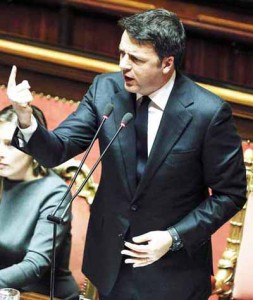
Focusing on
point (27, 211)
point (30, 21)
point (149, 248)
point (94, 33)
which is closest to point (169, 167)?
point (149, 248)

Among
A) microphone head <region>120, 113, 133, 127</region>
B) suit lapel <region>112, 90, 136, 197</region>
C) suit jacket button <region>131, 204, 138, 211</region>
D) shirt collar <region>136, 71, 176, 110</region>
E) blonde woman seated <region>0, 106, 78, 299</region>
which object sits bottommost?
blonde woman seated <region>0, 106, 78, 299</region>

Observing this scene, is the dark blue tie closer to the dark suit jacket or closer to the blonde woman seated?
the dark suit jacket

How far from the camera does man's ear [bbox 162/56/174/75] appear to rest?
3.87ft

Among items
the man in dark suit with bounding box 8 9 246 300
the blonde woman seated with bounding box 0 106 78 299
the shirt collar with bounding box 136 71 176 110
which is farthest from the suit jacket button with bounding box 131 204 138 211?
the blonde woman seated with bounding box 0 106 78 299

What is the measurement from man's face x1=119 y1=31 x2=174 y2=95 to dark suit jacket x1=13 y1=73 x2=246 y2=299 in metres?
0.05

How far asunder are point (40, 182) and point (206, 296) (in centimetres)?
49

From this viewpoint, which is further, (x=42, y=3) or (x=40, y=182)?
(x=42, y=3)

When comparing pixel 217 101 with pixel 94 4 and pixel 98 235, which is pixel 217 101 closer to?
pixel 98 235

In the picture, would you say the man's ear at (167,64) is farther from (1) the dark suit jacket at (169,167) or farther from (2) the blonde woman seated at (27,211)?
(2) the blonde woman seated at (27,211)

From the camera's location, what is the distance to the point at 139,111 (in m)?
1.24

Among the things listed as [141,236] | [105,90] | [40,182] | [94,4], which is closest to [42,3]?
[94,4]

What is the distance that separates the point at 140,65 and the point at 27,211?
57 centimetres

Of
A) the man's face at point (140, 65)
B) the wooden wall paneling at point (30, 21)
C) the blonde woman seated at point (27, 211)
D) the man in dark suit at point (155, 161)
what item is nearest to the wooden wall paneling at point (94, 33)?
the wooden wall paneling at point (30, 21)

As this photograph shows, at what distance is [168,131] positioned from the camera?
4.00 ft
